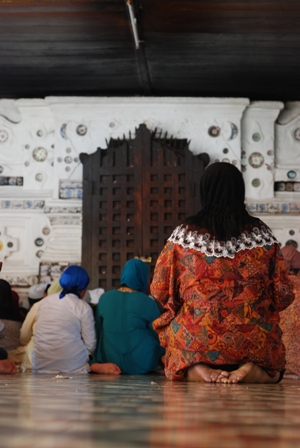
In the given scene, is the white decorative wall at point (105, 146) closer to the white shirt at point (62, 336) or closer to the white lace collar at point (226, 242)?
the white shirt at point (62, 336)

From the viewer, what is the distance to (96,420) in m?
0.66

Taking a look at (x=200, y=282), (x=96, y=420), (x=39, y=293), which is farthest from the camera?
(x=39, y=293)

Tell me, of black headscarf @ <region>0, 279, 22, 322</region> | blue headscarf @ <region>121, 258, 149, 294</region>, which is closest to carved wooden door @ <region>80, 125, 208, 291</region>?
black headscarf @ <region>0, 279, 22, 322</region>

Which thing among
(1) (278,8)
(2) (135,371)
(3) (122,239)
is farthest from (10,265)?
(1) (278,8)

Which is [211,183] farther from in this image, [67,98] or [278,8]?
[67,98]

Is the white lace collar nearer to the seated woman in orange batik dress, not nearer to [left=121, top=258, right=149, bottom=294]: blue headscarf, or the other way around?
the seated woman in orange batik dress

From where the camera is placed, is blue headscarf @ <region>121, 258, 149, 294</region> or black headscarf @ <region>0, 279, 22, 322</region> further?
black headscarf @ <region>0, 279, 22, 322</region>

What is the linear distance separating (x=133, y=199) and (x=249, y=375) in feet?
12.0

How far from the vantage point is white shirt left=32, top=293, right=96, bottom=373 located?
180 inches

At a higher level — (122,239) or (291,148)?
(291,148)

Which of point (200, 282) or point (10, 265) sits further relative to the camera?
point (10, 265)

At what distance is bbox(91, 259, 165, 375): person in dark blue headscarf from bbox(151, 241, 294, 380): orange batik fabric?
1.73 meters

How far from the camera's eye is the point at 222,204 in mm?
3064

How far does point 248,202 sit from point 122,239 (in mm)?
1293
